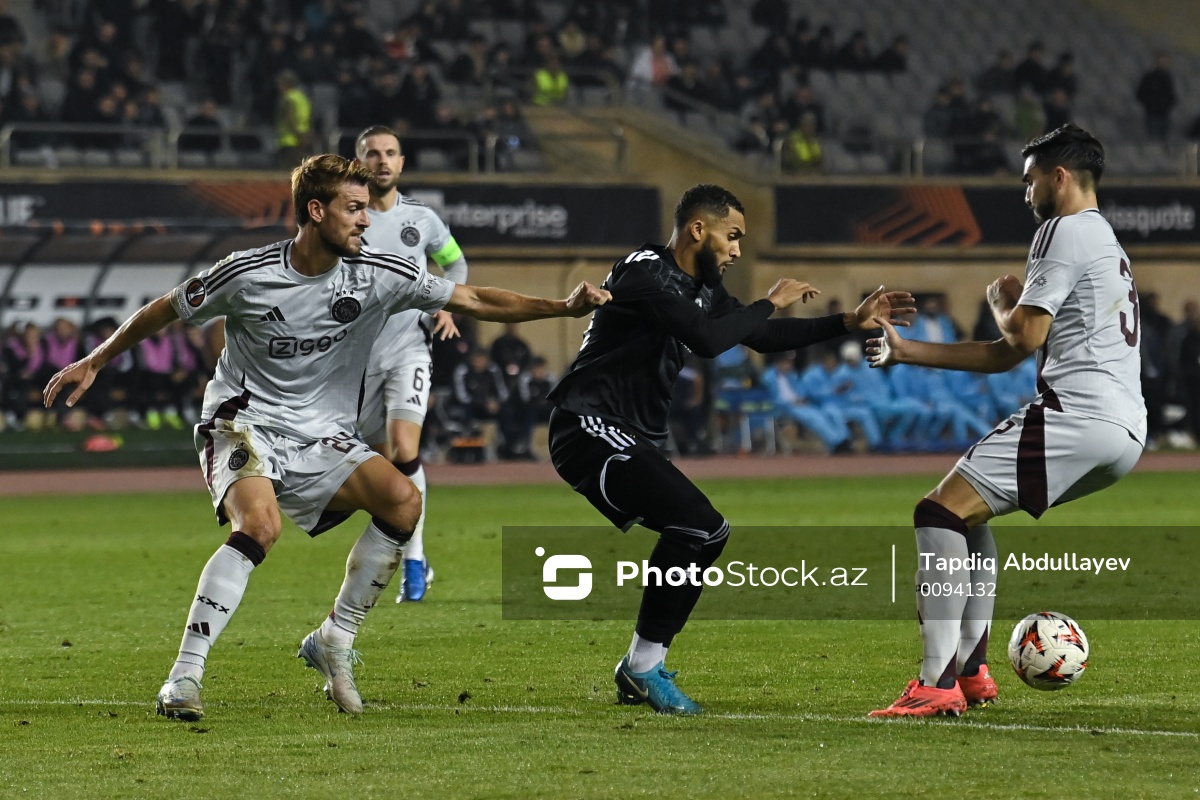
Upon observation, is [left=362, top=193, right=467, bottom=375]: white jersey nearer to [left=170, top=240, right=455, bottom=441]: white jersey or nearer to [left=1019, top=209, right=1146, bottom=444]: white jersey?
[left=170, top=240, right=455, bottom=441]: white jersey

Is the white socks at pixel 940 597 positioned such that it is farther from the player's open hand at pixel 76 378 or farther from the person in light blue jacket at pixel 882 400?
the person in light blue jacket at pixel 882 400

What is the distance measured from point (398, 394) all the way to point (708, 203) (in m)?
3.28

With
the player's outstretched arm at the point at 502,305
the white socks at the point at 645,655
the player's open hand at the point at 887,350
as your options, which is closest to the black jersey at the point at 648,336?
the player's outstretched arm at the point at 502,305

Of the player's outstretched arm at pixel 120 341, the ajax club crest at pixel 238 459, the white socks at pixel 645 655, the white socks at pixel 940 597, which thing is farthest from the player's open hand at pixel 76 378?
the white socks at pixel 940 597

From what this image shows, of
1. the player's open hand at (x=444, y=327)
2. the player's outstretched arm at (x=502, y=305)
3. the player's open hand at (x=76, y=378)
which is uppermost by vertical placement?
the player's outstretched arm at (x=502, y=305)

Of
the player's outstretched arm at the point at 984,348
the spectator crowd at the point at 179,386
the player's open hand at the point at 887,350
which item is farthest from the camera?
the spectator crowd at the point at 179,386

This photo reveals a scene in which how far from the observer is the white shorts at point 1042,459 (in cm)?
635

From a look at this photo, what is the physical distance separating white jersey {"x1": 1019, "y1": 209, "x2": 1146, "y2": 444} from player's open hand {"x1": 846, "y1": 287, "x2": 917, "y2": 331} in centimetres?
54

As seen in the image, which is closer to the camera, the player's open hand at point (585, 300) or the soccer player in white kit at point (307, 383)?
the player's open hand at point (585, 300)

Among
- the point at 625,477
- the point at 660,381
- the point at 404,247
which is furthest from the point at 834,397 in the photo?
the point at 625,477

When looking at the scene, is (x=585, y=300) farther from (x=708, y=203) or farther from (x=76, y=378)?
(x=76, y=378)

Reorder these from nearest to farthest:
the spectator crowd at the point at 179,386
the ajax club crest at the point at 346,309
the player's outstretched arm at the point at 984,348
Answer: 1. the player's outstretched arm at the point at 984,348
2. the ajax club crest at the point at 346,309
3. the spectator crowd at the point at 179,386

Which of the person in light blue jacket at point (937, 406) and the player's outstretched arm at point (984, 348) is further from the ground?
the player's outstretched arm at point (984, 348)

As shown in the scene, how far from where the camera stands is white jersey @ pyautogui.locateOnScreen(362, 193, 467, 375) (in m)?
9.86
